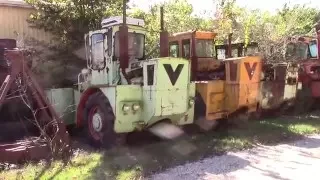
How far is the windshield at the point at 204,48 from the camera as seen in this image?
10555 millimetres

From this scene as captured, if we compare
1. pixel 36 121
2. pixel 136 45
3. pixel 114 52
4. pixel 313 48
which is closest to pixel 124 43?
pixel 114 52

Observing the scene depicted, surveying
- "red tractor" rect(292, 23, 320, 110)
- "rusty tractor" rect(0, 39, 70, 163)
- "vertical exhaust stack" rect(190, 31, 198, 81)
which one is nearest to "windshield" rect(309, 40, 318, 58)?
"red tractor" rect(292, 23, 320, 110)

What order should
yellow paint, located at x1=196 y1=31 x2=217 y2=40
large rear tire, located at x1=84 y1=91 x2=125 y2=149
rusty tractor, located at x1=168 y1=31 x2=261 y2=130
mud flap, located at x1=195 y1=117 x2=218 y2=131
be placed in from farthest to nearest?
yellow paint, located at x1=196 y1=31 x2=217 y2=40 < mud flap, located at x1=195 y1=117 x2=218 y2=131 < rusty tractor, located at x1=168 y1=31 x2=261 y2=130 < large rear tire, located at x1=84 y1=91 x2=125 y2=149

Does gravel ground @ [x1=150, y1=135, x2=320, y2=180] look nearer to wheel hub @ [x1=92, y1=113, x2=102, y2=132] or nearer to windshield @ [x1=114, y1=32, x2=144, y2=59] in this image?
wheel hub @ [x1=92, y1=113, x2=102, y2=132]

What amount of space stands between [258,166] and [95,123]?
10.9 feet

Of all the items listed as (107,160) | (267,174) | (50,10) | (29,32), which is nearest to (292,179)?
(267,174)

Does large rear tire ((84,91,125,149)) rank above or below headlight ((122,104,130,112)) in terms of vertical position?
below

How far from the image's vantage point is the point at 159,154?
25.5 feet

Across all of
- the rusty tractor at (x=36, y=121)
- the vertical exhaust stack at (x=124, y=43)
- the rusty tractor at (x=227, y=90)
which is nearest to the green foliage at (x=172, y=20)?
the rusty tractor at (x=227, y=90)

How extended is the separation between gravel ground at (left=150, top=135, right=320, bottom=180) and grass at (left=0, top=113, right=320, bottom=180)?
30 cm

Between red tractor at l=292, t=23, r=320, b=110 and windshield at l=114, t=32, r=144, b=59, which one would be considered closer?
windshield at l=114, t=32, r=144, b=59

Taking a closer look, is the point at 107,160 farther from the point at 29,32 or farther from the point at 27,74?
the point at 29,32

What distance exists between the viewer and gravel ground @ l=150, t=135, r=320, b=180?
6.55 m

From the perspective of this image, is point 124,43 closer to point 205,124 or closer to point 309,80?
point 205,124
